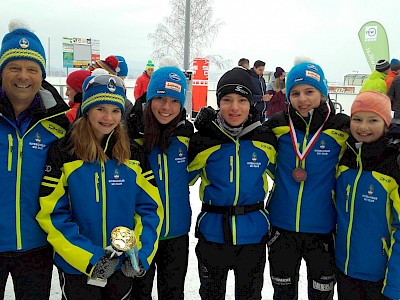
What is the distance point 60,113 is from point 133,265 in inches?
40.8

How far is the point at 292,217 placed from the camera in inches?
108

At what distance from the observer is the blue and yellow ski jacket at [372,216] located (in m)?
2.34

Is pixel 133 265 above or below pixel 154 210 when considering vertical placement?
below

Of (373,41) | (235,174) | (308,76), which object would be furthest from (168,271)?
(373,41)

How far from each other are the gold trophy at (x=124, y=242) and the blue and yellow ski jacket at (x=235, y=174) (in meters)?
0.73

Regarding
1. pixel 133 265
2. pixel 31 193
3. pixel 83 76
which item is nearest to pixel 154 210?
pixel 133 265

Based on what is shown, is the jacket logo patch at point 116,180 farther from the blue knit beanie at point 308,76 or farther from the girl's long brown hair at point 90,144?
the blue knit beanie at point 308,76

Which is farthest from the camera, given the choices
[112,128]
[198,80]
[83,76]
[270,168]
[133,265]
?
[198,80]

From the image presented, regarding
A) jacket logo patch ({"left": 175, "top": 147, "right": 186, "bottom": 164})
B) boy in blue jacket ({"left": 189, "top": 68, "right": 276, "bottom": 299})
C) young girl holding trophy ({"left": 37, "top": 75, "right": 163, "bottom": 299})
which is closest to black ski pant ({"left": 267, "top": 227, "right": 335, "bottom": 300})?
boy in blue jacket ({"left": 189, "top": 68, "right": 276, "bottom": 299})

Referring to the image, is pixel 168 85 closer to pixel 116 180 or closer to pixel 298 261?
pixel 116 180

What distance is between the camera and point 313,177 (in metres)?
2.72

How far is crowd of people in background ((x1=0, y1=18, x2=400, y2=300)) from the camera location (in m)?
2.23

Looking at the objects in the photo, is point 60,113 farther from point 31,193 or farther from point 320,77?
point 320,77

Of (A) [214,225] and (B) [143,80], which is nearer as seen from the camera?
(A) [214,225]
